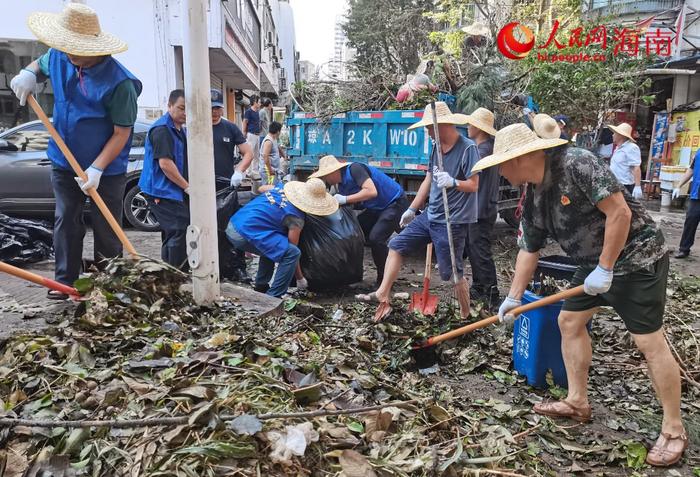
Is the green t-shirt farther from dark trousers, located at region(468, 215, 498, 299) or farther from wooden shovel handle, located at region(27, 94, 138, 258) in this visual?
dark trousers, located at region(468, 215, 498, 299)

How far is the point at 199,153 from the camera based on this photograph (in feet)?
11.5

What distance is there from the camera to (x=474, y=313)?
4.30 m

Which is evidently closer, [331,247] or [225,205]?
[331,247]

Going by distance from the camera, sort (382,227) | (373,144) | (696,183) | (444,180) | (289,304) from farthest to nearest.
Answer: (696,183), (373,144), (382,227), (444,180), (289,304)

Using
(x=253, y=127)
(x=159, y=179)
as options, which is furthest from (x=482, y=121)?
(x=253, y=127)

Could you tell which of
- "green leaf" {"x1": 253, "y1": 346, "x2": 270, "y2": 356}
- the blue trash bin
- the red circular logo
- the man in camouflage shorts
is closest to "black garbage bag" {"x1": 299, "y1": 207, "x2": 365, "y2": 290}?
the blue trash bin

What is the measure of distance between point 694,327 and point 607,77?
6.01 metres

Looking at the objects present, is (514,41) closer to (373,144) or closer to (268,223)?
(373,144)

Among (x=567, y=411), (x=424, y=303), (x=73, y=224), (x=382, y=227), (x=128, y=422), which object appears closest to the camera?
(x=128, y=422)

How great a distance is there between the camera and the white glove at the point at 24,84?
143 inches

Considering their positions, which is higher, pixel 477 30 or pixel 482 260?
pixel 477 30

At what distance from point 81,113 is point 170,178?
1073 mm

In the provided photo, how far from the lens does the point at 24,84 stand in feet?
12.0

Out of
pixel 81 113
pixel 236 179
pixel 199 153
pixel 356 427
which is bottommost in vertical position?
pixel 356 427
